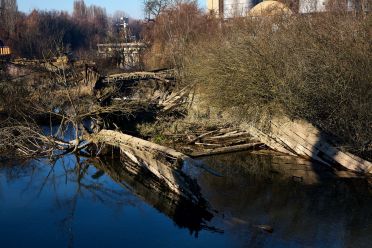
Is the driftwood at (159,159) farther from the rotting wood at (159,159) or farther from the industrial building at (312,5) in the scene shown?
the industrial building at (312,5)

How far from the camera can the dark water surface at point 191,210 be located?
7762 mm

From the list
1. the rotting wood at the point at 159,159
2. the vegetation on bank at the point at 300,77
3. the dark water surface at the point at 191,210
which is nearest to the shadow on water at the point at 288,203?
the dark water surface at the point at 191,210

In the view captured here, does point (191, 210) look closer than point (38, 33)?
Yes

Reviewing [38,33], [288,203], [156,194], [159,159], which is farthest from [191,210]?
[38,33]

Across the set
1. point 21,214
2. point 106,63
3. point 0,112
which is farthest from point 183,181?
point 106,63

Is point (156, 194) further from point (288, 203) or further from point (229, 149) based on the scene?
point (229, 149)

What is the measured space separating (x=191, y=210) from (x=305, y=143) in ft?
14.0

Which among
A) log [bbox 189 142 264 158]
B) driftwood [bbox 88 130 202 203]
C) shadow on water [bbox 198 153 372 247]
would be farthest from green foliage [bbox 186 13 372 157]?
driftwood [bbox 88 130 202 203]

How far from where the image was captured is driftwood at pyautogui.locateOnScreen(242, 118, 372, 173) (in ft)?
35.2

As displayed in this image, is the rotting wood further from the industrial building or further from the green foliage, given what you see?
the industrial building

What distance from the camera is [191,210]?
28.8 ft

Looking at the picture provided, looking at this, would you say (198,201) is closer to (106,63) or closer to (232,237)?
(232,237)

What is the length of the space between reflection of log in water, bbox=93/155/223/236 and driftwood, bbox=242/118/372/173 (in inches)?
143

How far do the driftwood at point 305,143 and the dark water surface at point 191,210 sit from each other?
1.37 ft
